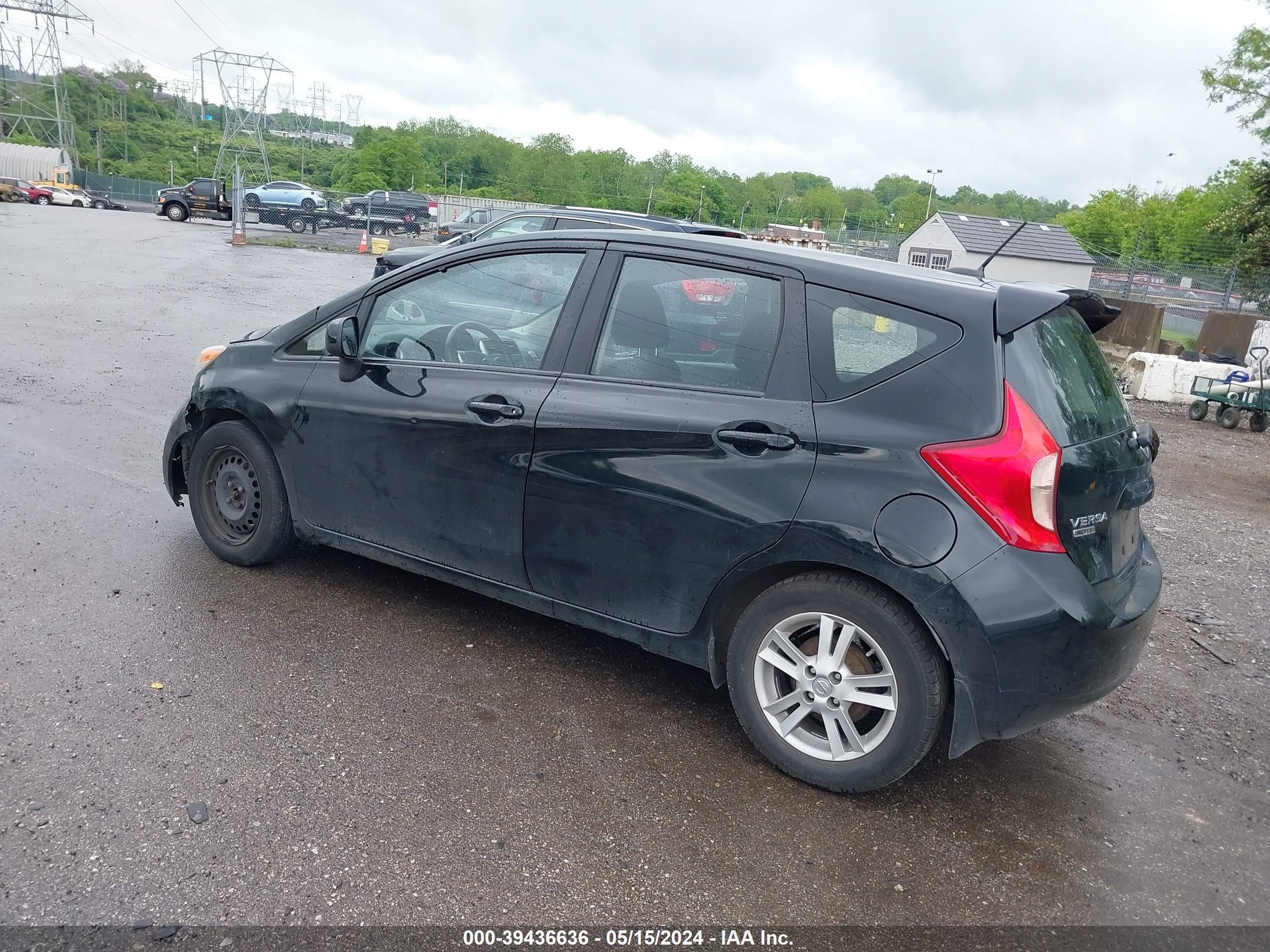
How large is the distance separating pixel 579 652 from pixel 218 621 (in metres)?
1.58

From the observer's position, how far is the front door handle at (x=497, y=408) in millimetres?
3945

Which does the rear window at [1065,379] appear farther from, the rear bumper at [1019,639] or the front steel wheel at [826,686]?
the front steel wheel at [826,686]

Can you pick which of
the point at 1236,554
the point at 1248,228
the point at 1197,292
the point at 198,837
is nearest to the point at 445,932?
the point at 198,837

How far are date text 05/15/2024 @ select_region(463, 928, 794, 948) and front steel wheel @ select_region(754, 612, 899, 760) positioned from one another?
0.80 meters

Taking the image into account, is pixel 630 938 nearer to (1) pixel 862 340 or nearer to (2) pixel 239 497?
(1) pixel 862 340

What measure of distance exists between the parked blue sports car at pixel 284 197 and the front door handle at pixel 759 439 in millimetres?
41367

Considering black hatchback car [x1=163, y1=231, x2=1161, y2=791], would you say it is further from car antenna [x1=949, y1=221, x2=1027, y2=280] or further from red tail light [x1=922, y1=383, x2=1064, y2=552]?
car antenna [x1=949, y1=221, x2=1027, y2=280]

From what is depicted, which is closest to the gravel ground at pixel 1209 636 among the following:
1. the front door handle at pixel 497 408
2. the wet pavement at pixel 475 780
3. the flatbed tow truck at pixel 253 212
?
the wet pavement at pixel 475 780

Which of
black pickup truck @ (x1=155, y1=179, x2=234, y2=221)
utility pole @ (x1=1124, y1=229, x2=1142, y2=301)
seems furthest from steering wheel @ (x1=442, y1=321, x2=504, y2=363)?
black pickup truck @ (x1=155, y1=179, x2=234, y2=221)

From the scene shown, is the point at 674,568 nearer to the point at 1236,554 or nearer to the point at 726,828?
the point at 726,828

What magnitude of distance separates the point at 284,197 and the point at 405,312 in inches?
1687

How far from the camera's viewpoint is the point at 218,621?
434cm

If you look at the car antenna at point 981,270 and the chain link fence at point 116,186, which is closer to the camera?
the car antenna at point 981,270

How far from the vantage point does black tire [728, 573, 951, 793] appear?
10.5ft
